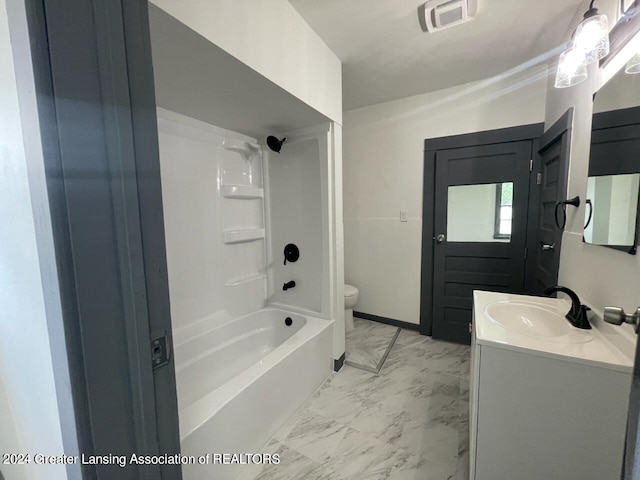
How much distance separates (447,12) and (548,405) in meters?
1.86

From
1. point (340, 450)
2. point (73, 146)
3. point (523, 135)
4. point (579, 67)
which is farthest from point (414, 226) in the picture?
point (73, 146)

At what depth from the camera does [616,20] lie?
41.3 inches

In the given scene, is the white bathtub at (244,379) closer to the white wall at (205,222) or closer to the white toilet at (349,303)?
the white wall at (205,222)

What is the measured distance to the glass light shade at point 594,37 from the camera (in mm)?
1035

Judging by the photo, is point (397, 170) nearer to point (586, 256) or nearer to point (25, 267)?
point (586, 256)

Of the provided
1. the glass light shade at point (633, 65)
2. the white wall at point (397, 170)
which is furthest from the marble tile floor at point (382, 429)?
the glass light shade at point (633, 65)

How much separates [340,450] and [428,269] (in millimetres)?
1683

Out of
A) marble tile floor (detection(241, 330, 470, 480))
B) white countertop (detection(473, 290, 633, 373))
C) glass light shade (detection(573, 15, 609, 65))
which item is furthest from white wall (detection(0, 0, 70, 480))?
glass light shade (detection(573, 15, 609, 65))

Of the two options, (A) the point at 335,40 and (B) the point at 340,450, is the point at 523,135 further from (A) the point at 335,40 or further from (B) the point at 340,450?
(B) the point at 340,450

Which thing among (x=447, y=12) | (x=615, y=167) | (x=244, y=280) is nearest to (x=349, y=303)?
(x=244, y=280)

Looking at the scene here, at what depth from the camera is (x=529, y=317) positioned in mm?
1284

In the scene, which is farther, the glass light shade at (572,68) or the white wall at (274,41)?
the glass light shade at (572,68)

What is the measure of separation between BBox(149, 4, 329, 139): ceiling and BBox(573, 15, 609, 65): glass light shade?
4.14 feet

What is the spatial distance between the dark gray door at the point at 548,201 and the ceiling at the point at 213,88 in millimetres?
1448
